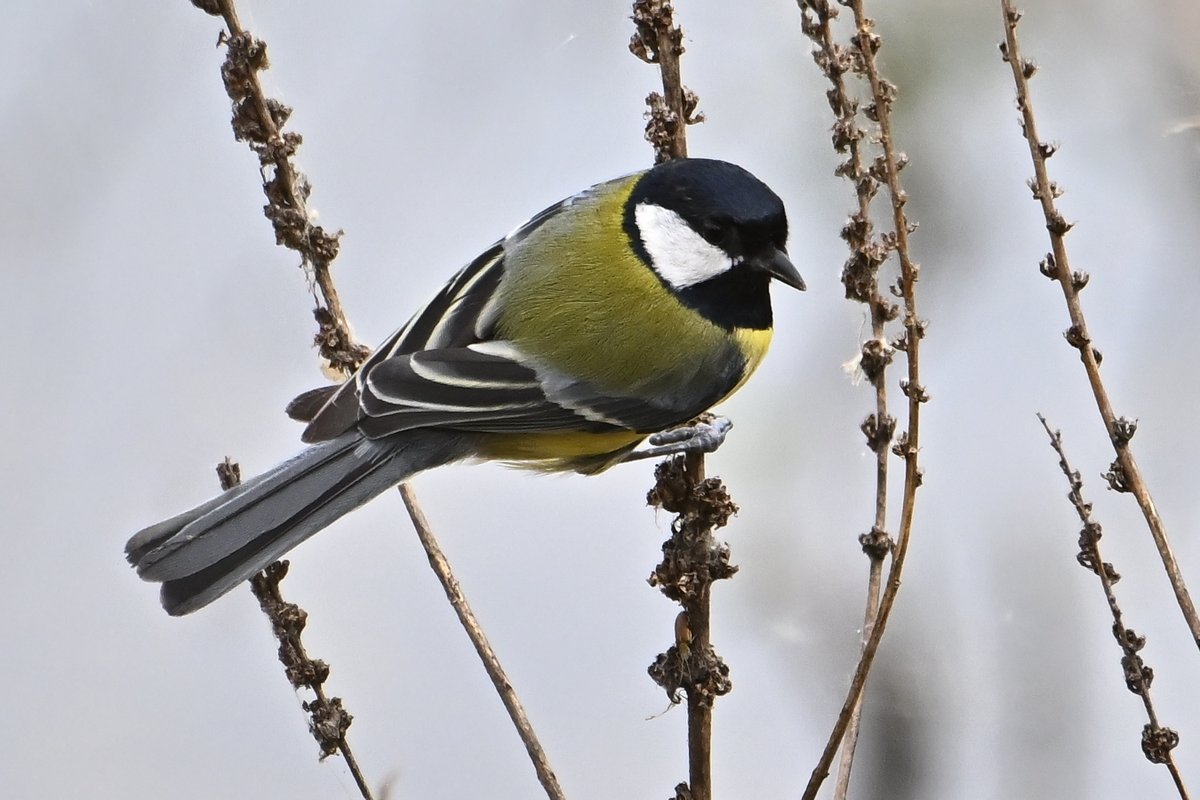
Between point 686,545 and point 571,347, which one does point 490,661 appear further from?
point 571,347

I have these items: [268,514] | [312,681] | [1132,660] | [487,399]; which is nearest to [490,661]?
[312,681]

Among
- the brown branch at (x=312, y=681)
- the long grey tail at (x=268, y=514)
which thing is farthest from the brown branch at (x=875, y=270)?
the long grey tail at (x=268, y=514)

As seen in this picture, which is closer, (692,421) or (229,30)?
(229,30)

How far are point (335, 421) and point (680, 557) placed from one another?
2.45 ft

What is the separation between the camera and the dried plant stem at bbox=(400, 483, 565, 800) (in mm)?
1494

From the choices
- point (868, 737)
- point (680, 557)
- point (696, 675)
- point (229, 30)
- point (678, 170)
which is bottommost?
point (868, 737)

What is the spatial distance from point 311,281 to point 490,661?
0.69 m

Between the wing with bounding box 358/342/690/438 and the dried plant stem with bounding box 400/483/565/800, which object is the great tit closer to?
the wing with bounding box 358/342/690/438

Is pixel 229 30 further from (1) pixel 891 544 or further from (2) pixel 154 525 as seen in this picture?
(1) pixel 891 544

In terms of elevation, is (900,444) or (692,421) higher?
(692,421)

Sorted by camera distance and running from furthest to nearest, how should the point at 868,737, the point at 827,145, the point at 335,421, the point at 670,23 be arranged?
the point at 827,145
the point at 868,737
the point at 335,421
the point at 670,23

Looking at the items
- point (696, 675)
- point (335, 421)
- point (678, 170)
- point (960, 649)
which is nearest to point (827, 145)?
point (678, 170)

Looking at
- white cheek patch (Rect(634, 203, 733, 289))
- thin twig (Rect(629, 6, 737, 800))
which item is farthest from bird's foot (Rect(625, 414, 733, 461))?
white cheek patch (Rect(634, 203, 733, 289))

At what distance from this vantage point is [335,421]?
7.00 feet
